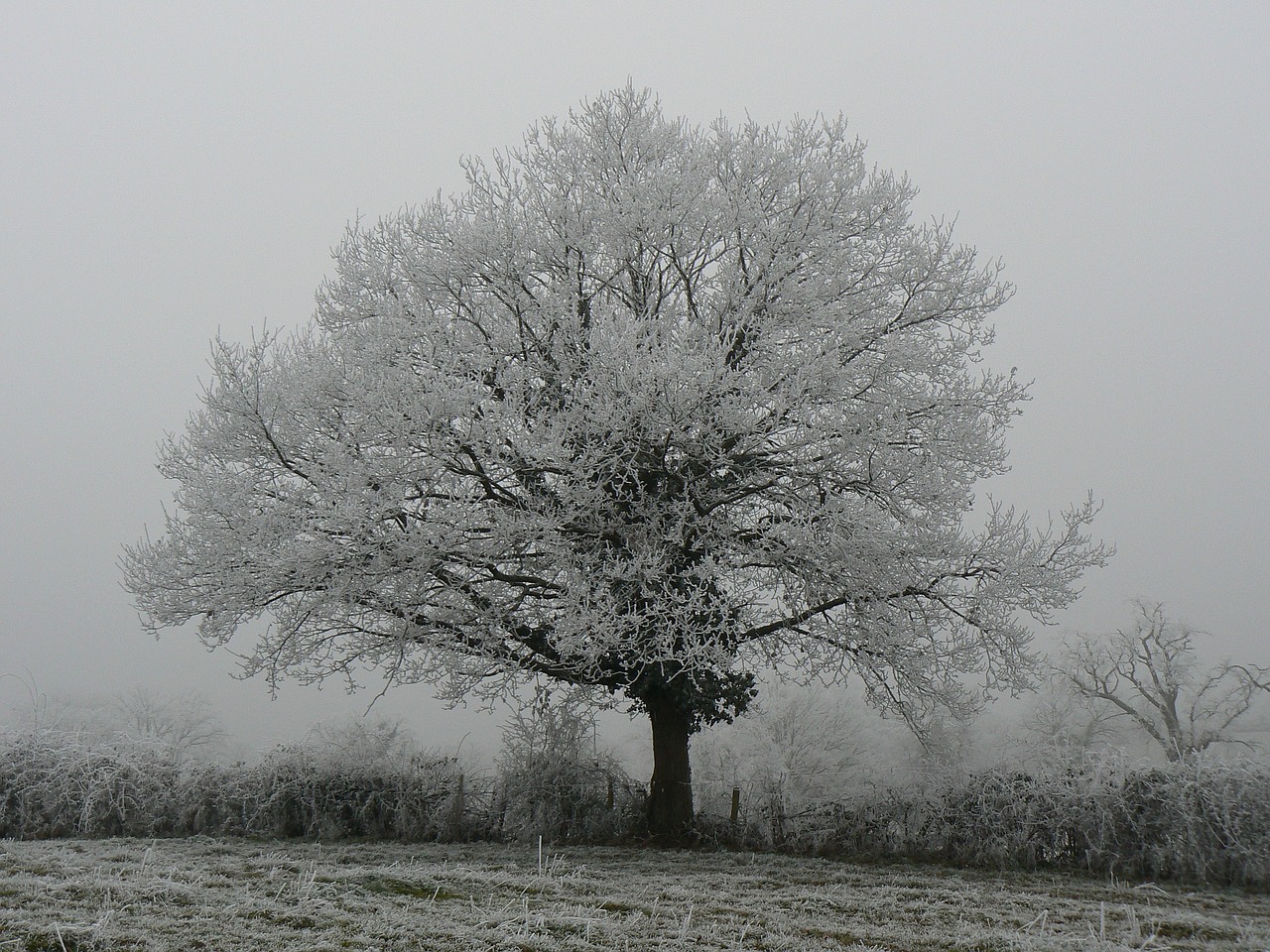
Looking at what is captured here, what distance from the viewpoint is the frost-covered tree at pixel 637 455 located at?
1002 cm

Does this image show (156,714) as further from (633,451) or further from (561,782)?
(633,451)

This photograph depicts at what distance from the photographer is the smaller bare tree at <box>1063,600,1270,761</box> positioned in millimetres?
17031

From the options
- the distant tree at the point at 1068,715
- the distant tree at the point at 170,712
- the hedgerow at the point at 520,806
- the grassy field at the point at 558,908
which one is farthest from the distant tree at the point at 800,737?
the distant tree at the point at 170,712

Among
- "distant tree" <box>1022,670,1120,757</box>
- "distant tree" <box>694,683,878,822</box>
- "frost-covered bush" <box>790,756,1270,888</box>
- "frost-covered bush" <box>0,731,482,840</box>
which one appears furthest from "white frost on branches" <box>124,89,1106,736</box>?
"distant tree" <box>1022,670,1120,757</box>

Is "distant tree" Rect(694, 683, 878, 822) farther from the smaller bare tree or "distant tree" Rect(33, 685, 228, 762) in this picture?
"distant tree" Rect(33, 685, 228, 762)

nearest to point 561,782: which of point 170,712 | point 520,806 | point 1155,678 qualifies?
point 520,806

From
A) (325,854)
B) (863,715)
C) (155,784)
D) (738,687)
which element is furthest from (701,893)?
(863,715)

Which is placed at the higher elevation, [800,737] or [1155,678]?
[1155,678]

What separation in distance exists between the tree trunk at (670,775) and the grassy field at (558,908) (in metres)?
2.41

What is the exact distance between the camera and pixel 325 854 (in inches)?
392

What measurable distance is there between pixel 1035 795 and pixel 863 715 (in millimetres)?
8986

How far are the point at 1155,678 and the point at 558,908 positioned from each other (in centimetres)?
1697

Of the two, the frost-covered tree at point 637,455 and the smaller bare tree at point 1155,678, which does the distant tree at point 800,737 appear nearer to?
the smaller bare tree at point 1155,678

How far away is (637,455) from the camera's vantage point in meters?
10.6
